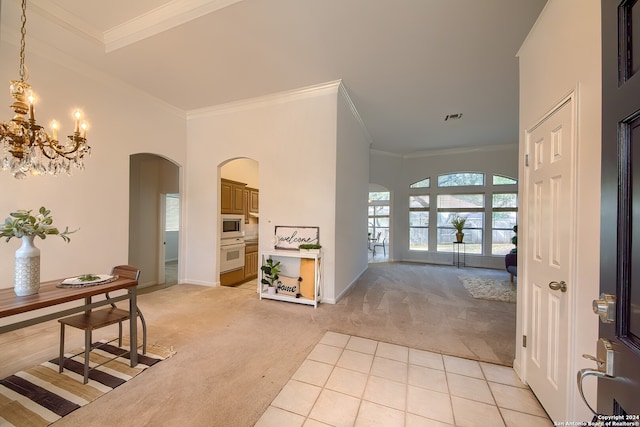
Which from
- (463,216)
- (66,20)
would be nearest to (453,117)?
(463,216)

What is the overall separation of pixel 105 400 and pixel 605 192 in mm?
2937

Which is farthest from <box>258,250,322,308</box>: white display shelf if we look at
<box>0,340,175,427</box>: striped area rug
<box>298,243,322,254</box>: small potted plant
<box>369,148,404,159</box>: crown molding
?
<box>369,148,404,159</box>: crown molding

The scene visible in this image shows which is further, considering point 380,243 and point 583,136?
point 380,243

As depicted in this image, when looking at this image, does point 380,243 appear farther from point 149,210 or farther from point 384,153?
point 149,210

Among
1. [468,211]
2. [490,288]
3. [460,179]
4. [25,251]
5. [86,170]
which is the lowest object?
[490,288]

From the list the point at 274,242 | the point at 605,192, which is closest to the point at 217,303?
the point at 274,242

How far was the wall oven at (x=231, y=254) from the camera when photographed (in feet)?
15.5

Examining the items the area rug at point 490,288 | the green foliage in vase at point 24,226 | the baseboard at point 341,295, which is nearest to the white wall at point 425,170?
the area rug at point 490,288

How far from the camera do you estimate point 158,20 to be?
8.41 ft

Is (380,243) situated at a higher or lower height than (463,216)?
lower

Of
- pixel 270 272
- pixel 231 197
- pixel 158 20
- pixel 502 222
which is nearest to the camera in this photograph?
pixel 158 20

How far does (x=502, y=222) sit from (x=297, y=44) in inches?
275

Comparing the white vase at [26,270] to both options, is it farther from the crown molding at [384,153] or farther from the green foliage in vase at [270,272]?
the crown molding at [384,153]

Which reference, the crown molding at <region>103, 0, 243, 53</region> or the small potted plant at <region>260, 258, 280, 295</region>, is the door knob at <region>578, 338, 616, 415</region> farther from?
the small potted plant at <region>260, 258, 280, 295</region>
